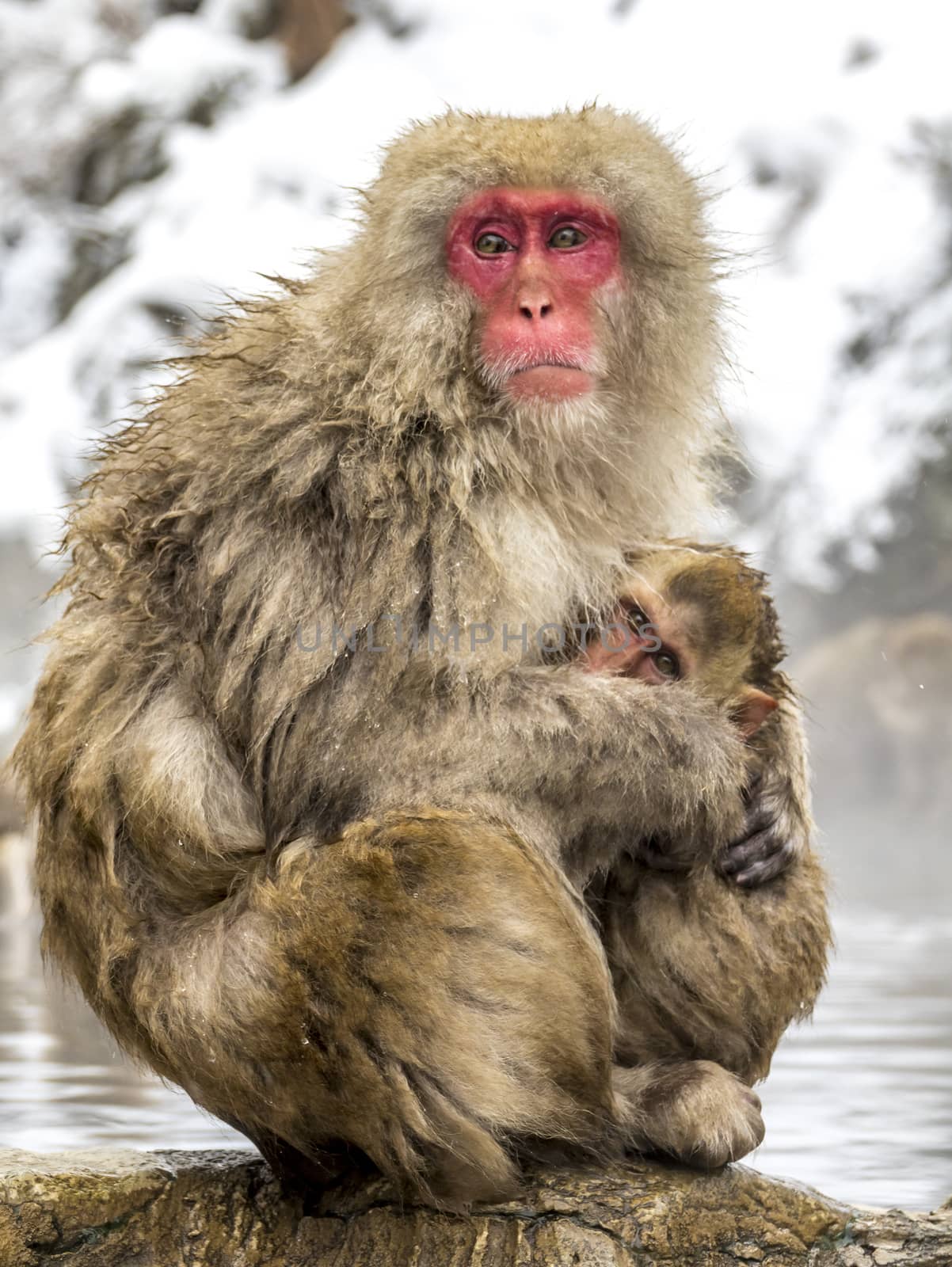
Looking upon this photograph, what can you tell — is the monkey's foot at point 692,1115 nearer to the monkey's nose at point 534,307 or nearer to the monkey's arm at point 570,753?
the monkey's arm at point 570,753

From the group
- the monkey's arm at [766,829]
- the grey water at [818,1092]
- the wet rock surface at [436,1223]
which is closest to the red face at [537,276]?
the monkey's arm at [766,829]

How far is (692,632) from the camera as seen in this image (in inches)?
102

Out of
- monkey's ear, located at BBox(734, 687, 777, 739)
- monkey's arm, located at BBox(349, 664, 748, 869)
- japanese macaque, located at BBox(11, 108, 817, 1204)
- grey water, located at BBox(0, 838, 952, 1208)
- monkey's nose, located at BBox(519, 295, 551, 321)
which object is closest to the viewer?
japanese macaque, located at BBox(11, 108, 817, 1204)

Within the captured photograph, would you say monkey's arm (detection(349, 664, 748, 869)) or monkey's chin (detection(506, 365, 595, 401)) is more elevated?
monkey's chin (detection(506, 365, 595, 401))

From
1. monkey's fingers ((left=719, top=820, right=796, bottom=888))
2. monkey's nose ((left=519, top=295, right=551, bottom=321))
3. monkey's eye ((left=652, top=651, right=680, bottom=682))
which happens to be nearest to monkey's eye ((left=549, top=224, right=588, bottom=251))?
monkey's nose ((left=519, top=295, right=551, bottom=321))

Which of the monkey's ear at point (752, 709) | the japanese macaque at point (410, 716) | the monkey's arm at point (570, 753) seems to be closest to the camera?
the japanese macaque at point (410, 716)

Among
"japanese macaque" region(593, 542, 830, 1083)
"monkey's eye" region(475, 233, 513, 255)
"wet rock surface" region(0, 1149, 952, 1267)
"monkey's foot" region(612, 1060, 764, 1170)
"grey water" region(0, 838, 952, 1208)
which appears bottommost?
"grey water" region(0, 838, 952, 1208)

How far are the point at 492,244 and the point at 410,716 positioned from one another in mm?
711

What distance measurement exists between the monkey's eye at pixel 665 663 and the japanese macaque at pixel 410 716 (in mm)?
102

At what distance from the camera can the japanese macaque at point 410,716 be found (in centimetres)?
219

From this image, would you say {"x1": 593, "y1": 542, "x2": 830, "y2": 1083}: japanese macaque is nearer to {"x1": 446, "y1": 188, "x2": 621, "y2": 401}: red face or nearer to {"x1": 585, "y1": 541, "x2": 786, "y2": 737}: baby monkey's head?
{"x1": 585, "y1": 541, "x2": 786, "y2": 737}: baby monkey's head

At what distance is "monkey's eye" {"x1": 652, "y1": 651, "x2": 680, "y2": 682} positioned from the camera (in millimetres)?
2592

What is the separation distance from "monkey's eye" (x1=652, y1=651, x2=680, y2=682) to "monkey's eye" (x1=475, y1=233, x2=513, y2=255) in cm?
63

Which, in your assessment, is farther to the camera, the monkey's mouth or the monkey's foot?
the monkey's mouth
